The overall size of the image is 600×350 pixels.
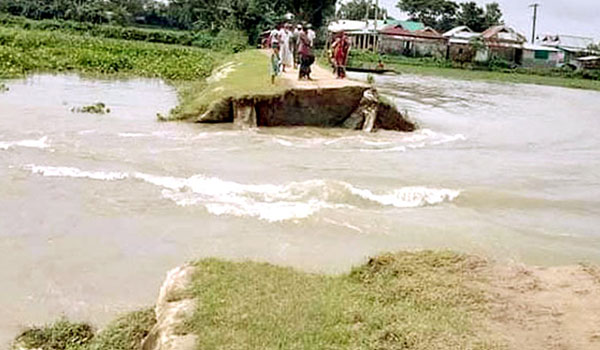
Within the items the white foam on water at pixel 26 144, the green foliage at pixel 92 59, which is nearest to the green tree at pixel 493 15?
the green foliage at pixel 92 59

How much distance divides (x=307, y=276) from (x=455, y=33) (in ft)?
233

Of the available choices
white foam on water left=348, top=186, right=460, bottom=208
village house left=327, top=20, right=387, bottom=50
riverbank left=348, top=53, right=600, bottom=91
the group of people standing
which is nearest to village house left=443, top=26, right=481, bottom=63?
riverbank left=348, top=53, right=600, bottom=91

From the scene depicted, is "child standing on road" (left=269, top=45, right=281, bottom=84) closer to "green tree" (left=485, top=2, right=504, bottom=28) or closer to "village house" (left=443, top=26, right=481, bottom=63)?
"village house" (left=443, top=26, right=481, bottom=63)

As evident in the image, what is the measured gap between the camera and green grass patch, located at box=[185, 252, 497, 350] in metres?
4.46

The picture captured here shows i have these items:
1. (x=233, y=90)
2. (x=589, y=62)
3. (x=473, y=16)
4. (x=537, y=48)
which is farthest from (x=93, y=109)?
(x=473, y=16)

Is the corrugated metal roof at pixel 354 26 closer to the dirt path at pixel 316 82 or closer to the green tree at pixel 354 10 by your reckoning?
the green tree at pixel 354 10

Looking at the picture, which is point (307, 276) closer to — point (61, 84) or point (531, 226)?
point (531, 226)

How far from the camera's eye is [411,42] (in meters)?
70.1

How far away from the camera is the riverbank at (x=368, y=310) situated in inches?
177

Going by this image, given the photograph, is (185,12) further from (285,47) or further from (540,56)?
(285,47)

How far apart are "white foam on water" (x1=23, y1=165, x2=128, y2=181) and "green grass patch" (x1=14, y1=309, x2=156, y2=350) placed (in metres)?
5.60

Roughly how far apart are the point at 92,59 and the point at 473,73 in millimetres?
31380

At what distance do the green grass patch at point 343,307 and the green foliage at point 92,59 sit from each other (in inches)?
915

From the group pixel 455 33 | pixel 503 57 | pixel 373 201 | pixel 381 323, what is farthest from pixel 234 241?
pixel 455 33
